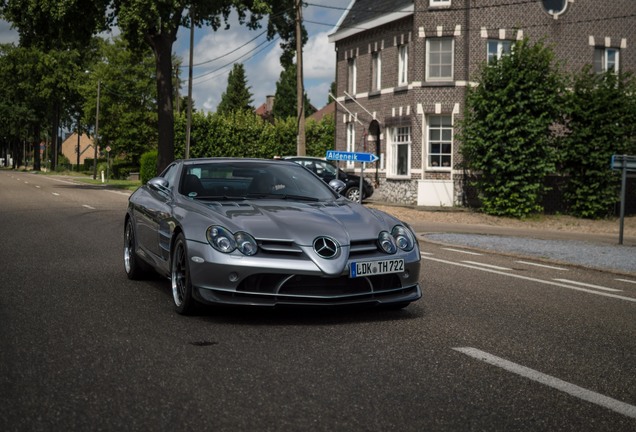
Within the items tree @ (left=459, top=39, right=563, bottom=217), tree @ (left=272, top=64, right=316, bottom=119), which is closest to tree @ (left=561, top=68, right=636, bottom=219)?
tree @ (left=459, top=39, right=563, bottom=217)

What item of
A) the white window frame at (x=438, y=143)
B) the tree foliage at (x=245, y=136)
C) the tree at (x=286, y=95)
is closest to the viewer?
the white window frame at (x=438, y=143)

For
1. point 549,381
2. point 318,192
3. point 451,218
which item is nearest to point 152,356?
point 549,381

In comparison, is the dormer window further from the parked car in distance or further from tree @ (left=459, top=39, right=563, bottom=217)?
the parked car in distance

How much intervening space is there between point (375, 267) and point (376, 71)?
94.6 ft

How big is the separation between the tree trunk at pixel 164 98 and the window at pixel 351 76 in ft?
25.8

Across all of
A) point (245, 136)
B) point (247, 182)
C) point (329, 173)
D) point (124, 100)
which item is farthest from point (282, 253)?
point (124, 100)

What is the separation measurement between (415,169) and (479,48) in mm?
4966

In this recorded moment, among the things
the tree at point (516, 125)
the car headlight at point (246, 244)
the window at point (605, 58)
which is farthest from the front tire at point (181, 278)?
the window at point (605, 58)

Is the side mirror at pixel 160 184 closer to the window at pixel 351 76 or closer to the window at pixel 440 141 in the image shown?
the window at pixel 440 141

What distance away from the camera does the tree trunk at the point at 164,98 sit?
33.4m

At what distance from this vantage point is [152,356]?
530cm

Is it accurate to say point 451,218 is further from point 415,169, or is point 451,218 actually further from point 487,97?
point 415,169

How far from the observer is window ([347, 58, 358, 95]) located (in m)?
36.3

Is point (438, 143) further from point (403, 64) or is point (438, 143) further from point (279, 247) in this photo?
point (279, 247)
